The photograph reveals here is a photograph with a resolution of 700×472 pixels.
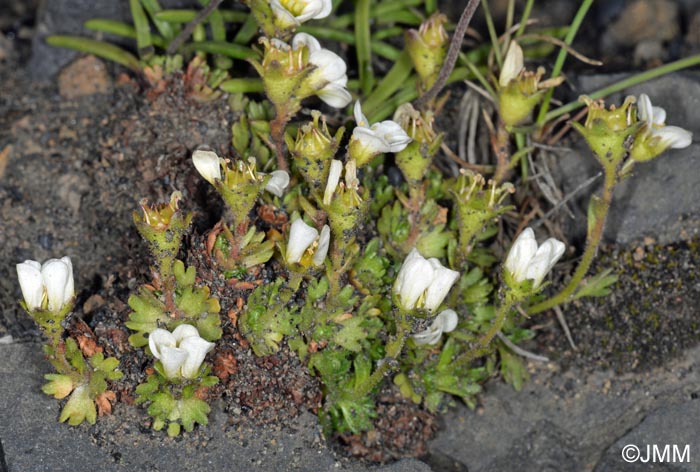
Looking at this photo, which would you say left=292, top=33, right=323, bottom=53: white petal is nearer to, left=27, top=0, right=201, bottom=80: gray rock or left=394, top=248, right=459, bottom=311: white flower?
left=394, top=248, right=459, bottom=311: white flower

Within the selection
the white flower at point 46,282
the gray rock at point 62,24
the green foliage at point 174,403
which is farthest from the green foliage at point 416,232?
the gray rock at point 62,24

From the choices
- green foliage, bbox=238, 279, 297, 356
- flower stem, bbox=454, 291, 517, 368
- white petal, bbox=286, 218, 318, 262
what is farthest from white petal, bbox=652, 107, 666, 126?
green foliage, bbox=238, 279, 297, 356

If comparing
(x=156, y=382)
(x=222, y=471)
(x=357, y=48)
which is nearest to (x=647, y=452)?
(x=222, y=471)

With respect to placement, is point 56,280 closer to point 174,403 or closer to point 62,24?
point 174,403

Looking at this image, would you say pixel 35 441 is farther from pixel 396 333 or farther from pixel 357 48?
pixel 357 48

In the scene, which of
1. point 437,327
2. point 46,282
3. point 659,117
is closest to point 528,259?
point 437,327
